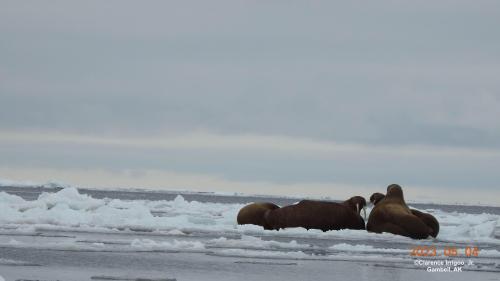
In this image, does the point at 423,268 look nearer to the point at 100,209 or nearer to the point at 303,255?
the point at 303,255

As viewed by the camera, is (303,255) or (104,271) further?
(303,255)

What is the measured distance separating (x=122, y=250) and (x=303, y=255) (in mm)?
2687

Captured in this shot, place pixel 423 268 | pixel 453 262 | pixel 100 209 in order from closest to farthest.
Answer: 1. pixel 423 268
2. pixel 453 262
3. pixel 100 209

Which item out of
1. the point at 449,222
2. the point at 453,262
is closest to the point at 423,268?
the point at 453,262

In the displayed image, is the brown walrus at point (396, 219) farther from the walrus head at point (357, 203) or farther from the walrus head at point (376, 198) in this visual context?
the walrus head at point (376, 198)

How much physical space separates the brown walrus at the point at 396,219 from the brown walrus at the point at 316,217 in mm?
564

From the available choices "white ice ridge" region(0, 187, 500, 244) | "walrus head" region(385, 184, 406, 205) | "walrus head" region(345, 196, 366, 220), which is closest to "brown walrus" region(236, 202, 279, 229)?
"white ice ridge" region(0, 187, 500, 244)

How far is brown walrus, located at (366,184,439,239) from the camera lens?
1984 centimetres

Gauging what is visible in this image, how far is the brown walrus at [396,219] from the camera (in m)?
19.8

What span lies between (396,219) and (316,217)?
1.84 meters

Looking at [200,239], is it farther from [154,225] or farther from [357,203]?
[357,203]

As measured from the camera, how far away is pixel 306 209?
21281 millimetres

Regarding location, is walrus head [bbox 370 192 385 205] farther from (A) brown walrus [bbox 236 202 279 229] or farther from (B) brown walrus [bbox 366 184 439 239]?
(A) brown walrus [bbox 236 202 279 229]

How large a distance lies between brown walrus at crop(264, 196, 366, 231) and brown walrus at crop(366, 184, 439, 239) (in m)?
0.56
